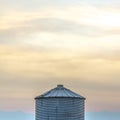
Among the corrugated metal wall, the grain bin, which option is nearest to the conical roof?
the grain bin

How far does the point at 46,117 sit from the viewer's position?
11144 cm

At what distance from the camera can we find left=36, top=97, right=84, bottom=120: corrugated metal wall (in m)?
110

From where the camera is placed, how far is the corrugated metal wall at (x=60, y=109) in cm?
11038

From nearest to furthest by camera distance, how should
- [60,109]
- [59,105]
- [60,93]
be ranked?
[60,109]
[59,105]
[60,93]

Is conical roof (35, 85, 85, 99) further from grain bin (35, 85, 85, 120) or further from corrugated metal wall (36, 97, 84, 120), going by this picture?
corrugated metal wall (36, 97, 84, 120)

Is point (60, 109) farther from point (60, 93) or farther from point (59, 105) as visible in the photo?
point (60, 93)

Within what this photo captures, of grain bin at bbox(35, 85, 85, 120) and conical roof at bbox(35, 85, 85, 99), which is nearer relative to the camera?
grain bin at bbox(35, 85, 85, 120)

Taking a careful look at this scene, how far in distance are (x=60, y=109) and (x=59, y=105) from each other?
87cm

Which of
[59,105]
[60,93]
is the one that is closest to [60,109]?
[59,105]

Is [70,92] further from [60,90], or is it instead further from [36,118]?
[36,118]

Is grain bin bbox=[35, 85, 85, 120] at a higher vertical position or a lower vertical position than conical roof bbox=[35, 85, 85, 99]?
lower

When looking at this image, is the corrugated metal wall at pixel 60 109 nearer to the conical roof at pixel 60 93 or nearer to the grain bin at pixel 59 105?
the grain bin at pixel 59 105

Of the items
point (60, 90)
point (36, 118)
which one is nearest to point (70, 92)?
point (60, 90)

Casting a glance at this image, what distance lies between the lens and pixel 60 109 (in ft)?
363
